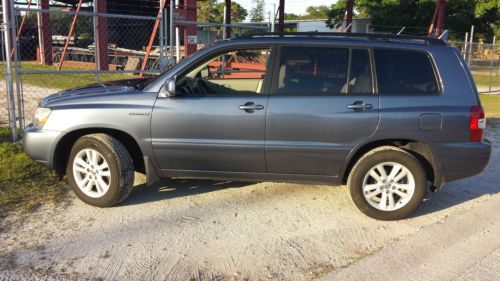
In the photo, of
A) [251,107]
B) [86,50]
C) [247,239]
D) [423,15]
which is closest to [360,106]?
[251,107]

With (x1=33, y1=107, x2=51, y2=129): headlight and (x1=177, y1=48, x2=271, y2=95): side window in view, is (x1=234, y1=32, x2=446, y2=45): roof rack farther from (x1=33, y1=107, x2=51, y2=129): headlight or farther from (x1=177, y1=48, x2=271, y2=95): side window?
(x1=33, y1=107, x2=51, y2=129): headlight

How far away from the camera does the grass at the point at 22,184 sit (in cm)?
468

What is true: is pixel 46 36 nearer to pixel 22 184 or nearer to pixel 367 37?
pixel 22 184

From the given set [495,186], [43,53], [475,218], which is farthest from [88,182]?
[43,53]

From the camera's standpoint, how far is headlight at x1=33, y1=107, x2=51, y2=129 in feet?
15.2

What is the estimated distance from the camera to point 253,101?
4398 mm

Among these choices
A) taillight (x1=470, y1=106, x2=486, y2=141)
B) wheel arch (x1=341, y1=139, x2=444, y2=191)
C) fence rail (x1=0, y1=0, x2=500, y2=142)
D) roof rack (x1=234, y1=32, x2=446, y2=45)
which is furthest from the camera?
fence rail (x1=0, y1=0, x2=500, y2=142)

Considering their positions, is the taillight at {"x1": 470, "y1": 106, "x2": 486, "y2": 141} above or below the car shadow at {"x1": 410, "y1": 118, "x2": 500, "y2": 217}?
above

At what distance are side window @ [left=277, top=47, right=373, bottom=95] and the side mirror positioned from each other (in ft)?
3.33

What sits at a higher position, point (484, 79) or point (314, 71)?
point (314, 71)

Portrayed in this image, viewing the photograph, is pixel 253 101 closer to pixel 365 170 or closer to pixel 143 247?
pixel 365 170

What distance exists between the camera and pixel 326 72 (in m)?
4.43

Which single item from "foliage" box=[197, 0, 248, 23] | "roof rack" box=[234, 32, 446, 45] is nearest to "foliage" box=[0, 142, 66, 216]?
"roof rack" box=[234, 32, 446, 45]

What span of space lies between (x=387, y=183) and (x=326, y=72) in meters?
1.24
